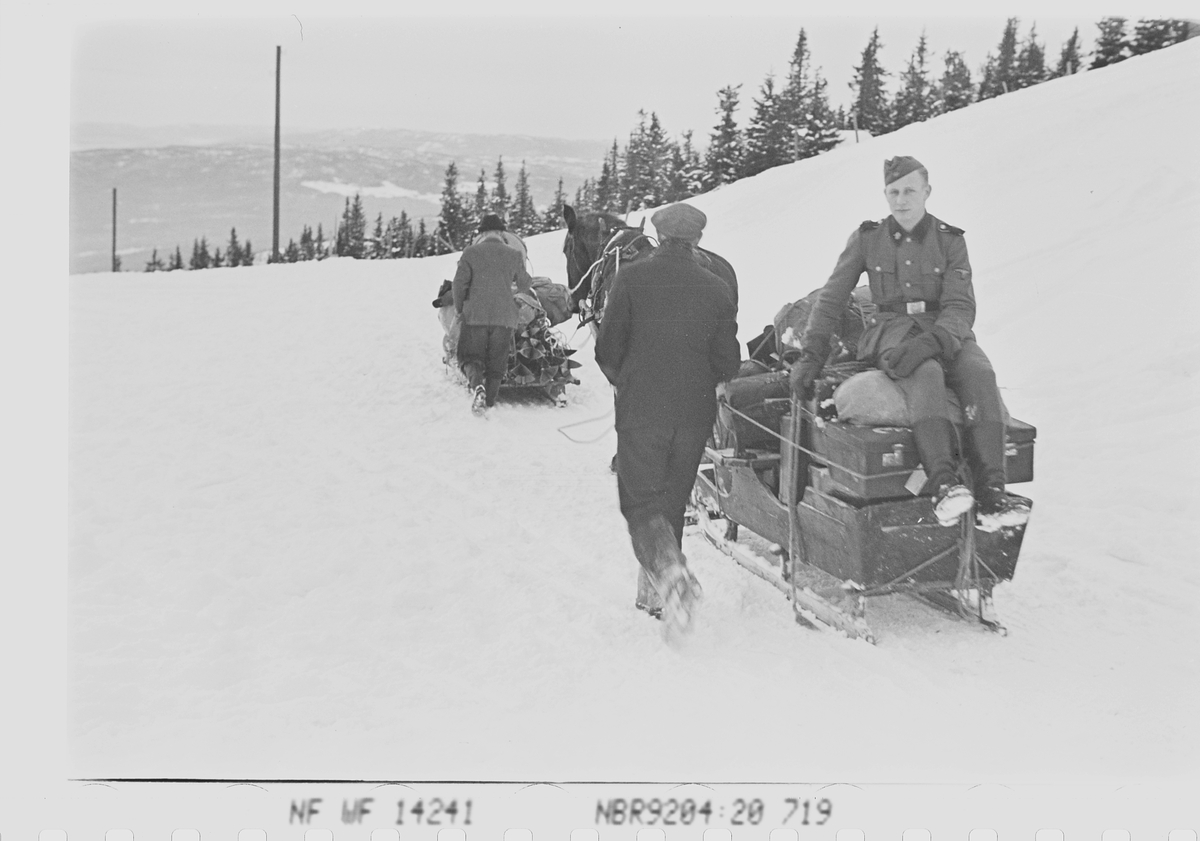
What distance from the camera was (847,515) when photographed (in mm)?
3846

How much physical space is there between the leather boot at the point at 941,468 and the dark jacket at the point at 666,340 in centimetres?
89

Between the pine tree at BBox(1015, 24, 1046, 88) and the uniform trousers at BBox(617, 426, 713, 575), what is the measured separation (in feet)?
8.40

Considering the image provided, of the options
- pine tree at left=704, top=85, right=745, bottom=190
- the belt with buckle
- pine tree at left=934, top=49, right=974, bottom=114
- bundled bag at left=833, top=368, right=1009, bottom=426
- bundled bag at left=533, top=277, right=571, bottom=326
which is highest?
pine tree at left=934, top=49, right=974, bottom=114

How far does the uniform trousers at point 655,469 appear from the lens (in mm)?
4172

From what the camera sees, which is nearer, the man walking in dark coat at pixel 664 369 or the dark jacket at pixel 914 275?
the dark jacket at pixel 914 275

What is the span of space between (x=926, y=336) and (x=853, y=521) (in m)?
0.76

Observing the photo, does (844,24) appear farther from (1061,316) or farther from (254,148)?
(1061,316)

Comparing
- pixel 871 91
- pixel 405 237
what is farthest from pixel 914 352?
pixel 405 237

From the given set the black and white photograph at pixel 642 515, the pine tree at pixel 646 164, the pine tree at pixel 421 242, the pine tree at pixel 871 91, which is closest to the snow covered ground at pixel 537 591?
the black and white photograph at pixel 642 515

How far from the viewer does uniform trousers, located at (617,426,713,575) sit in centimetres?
417

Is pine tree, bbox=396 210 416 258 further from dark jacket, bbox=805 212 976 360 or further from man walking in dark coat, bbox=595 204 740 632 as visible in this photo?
dark jacket, bbox=805 212 976 360

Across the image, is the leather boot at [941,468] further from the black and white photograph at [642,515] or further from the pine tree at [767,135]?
the pine tree at [767,135]

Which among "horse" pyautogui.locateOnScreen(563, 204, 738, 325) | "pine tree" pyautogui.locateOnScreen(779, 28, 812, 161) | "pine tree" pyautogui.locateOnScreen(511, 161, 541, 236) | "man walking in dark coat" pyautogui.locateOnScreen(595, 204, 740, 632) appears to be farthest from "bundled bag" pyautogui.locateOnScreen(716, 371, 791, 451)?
"pine tree" pyautogui.locateOnScreen(511, 161, 541, 236)

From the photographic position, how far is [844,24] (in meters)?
4.47
